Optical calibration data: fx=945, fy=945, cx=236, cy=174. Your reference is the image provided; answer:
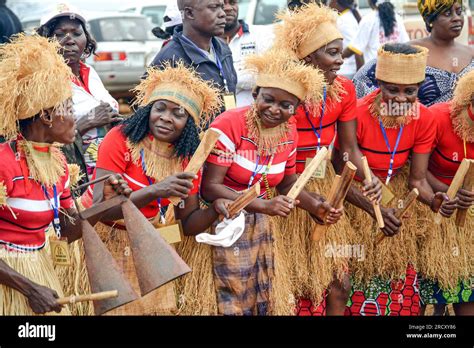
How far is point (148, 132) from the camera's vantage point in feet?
16.3

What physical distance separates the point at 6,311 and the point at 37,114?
0.94 meters

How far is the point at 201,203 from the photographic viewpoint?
528cm

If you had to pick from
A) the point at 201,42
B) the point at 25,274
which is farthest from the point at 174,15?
the point at 25,274

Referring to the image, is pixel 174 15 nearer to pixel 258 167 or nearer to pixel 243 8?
pixel 258 167

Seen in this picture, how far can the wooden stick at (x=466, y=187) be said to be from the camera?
5.58 m

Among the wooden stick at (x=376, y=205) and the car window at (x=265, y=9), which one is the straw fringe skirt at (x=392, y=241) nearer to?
the wooden stick at (x=376, y=205)

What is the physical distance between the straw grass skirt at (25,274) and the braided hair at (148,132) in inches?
30.5

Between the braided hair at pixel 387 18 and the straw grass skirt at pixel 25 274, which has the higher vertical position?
the straw grass skirt at pixel 25 274

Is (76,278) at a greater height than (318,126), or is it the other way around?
(318,126)

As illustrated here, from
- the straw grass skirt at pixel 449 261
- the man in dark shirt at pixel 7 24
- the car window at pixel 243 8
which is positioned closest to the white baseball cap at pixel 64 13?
the man in dark shirt at pixel 7 24

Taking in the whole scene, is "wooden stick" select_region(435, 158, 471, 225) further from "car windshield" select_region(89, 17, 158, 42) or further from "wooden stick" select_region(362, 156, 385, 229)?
"car windshield" select_region(89, 17, 158, 42)

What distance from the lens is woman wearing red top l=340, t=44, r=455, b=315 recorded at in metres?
5.69

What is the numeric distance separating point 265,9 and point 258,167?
816 cm
